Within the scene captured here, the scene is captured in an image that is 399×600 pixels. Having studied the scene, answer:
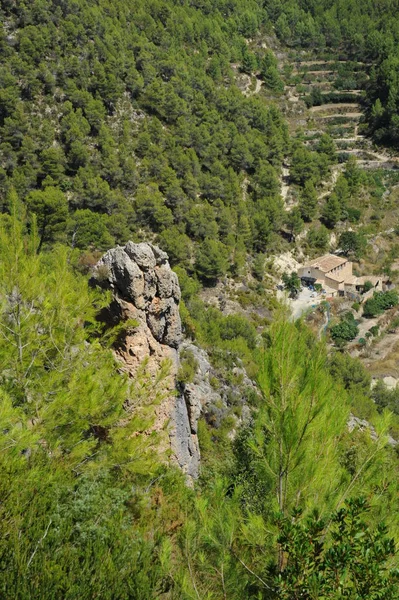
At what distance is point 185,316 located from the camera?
20.1m

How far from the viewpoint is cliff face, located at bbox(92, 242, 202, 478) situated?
10.1m

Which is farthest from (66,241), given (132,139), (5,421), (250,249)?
(5,421)

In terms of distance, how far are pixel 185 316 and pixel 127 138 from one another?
79.9 ft

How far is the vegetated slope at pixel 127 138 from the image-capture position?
33.6 m

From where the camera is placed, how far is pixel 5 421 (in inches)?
210

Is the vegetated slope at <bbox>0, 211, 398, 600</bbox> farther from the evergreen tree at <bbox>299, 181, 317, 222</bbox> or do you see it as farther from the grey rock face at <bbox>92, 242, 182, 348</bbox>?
the evergreen tree at <bbox>299, 181, 317, 222</bbox>

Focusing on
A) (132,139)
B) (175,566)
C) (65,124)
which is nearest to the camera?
(175,566)

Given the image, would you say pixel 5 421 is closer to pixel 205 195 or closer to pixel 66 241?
pixel 66 241

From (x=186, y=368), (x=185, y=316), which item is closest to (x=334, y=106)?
(x=185, y=316)

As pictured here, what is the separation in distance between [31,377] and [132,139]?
36.6 meters

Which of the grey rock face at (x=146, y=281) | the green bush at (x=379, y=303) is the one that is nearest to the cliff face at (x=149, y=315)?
the grey rock face at (x=146, y=281)

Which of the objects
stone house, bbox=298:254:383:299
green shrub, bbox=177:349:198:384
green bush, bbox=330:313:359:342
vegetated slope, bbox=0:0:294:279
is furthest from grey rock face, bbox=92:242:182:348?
stone house, bbox=298:254:383:299

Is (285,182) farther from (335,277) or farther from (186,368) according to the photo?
(186,368)

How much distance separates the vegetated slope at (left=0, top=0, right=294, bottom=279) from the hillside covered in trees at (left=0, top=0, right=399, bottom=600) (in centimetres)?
19
